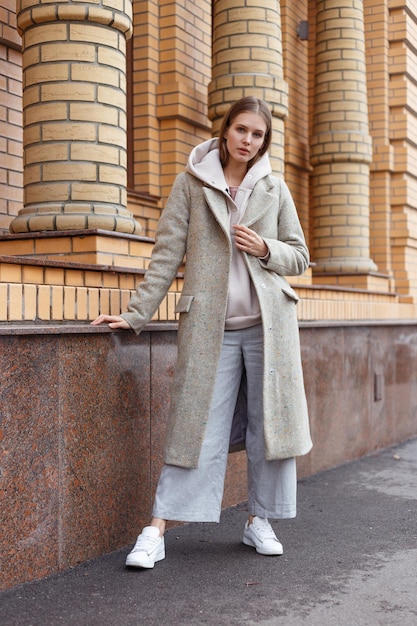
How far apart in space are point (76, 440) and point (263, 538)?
37.1 inches

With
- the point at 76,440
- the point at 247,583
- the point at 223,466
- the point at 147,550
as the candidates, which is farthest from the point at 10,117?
the point at 247,583

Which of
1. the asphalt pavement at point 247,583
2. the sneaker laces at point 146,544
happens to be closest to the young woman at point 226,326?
the sneaker laces at point 146,544

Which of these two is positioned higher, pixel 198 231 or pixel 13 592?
pixel 198 231

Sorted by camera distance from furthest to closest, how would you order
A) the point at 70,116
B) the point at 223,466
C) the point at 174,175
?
1. the point at 174,175
2. the point at 70,116
3. the point at 223,466

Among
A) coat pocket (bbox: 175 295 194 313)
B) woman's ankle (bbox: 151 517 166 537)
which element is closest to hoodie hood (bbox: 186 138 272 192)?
coat pocket (bbox: 175 295 194 313)

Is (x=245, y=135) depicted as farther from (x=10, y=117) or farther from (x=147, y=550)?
(x=10, y=117)

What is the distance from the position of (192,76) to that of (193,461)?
3929mm

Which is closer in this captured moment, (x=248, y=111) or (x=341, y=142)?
(x=248, y=111)

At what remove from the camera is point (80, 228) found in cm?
418

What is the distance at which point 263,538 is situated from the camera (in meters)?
3.89

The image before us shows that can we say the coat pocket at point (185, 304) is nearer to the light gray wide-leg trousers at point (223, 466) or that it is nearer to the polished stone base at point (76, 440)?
the light gray wide-leg trousers at point (223, 466)

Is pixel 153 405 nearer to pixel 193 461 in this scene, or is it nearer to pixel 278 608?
pixel 193 461

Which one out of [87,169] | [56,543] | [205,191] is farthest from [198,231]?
[56,543]

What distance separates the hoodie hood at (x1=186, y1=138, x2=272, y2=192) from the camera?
3732 mm
